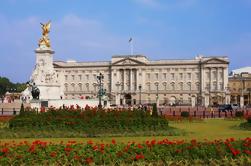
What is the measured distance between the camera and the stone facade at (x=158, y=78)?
119812 millimetres

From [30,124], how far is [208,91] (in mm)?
100495

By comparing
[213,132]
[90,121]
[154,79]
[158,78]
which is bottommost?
[213,132]

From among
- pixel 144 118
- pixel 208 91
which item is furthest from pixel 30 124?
pixel 208 91

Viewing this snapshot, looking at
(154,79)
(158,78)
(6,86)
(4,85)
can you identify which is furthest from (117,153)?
(6,86)

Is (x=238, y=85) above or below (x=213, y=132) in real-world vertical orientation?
above

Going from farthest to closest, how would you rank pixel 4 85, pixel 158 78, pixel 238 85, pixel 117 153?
pixel 4 85 < pixel 238 85 < pixel 158 78 < pixel 117 153

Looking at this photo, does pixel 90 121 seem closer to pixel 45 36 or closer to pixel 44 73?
pixel 44 73

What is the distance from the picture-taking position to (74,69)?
12988 cm

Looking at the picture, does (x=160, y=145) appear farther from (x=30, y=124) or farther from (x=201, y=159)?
(x=30, y=124)

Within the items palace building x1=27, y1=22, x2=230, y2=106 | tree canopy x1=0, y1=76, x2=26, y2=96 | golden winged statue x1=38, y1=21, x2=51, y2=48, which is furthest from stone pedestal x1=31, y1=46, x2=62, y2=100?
tree canopy x1=0, y1=76, x2=26, y2=96

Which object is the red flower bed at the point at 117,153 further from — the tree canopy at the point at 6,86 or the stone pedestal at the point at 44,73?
the tree canopy at the point at 6,86

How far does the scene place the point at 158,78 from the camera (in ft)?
411

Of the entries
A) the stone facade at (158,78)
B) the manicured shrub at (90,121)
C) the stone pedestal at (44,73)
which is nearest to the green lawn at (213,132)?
the manicured shrub at (90,121)

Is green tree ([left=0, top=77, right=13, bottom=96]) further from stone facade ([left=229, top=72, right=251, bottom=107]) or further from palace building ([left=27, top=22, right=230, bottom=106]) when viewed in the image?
stone facade ([left=229, top=72, right=251, bottom=107])
